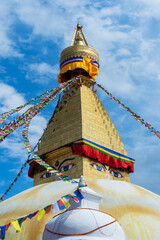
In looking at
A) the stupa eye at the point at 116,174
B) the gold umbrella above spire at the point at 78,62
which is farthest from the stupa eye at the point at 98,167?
the gold umbrella above spire at the point at 78,62

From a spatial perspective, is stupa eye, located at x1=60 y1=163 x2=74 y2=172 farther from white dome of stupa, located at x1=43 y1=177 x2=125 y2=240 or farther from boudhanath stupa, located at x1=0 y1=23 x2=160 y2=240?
white dome of stupa, located at x1=43 y1=177 x2=125 y2=240

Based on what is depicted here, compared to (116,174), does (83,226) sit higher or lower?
lower

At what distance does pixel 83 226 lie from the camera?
4.86 m

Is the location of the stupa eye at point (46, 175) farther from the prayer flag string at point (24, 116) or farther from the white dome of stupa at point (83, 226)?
the white dome of stupa at point (83, 226)

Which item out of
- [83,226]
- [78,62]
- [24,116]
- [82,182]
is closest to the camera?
[83,226]

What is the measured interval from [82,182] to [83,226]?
1.08 meters

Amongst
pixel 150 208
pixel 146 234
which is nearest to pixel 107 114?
pixel 150 208

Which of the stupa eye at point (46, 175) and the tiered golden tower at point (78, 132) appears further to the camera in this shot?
the stupa eye at point (46, 175)

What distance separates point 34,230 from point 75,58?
26.6 feet

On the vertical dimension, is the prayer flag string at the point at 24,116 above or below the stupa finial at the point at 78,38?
below

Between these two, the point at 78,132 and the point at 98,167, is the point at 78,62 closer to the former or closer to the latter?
the point at 78,132

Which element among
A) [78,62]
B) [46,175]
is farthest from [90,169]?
[78,62]

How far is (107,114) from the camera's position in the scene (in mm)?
13359

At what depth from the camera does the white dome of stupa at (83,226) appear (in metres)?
4.84
